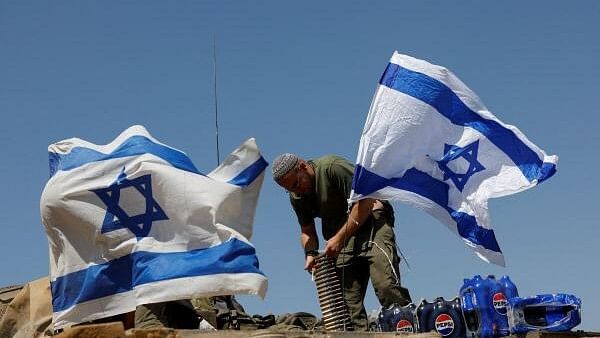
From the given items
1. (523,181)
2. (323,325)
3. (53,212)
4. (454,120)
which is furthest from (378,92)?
(53,212)

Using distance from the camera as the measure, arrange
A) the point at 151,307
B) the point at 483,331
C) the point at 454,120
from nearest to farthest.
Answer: the point at 483,331, the point at 151,307, the point at 454,120

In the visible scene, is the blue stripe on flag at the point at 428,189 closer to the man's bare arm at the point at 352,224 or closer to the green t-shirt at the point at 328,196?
the man's bare arm at the point at 352,224

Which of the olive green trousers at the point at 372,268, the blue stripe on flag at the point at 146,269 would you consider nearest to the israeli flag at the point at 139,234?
the blue stripe on flag at the point at 146,269

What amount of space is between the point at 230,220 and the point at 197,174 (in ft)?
1.46

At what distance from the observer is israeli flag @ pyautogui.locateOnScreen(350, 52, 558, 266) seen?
8266 mm

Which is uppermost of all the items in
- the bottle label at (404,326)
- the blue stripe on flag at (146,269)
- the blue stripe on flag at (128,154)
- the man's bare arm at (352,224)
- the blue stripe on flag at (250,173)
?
the blue stripe on flag at (128,154)

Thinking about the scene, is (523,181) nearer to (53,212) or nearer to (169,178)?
(169,178)

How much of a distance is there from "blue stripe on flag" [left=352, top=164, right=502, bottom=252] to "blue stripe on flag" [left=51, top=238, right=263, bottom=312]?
0.94 m

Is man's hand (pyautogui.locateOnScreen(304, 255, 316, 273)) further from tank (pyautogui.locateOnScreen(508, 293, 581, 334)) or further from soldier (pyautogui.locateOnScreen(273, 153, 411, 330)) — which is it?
tank (pyautogui.locateOnScreen(508, 293, 581, 334))

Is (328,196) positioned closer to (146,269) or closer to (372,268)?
(372,268)

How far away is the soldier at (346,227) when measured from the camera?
27.6 ft

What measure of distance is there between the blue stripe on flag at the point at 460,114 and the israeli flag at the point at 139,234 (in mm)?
1464

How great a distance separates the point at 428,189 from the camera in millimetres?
8422

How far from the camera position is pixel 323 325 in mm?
9055
